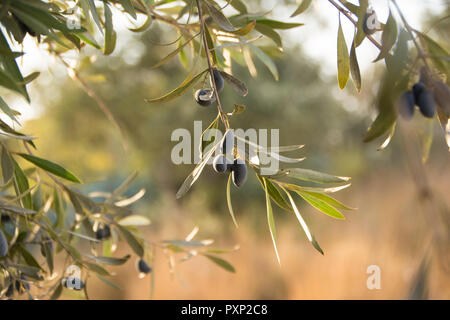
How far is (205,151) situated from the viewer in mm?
389

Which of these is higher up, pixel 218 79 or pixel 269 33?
pixel 269 33

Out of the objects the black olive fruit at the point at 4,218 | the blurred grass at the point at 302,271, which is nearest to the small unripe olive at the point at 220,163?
the black olive fruit at the point at 4,218

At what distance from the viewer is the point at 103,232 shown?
651 millimetres

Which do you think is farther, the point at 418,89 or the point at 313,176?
the point at 313,176

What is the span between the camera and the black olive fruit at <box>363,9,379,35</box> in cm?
34

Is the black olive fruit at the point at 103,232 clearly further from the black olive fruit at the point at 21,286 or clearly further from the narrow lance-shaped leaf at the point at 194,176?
the narrow lance-shaped leaf at the point at 194,176

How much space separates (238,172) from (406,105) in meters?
0.13

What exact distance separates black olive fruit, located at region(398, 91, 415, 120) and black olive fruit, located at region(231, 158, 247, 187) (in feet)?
0.39

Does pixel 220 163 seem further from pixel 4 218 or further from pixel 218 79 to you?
pixel 4 218

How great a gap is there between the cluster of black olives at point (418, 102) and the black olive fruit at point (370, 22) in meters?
0.06

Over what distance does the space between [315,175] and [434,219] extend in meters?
0.42

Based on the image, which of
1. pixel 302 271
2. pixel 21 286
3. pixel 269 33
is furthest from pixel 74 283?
pixel 302 271
